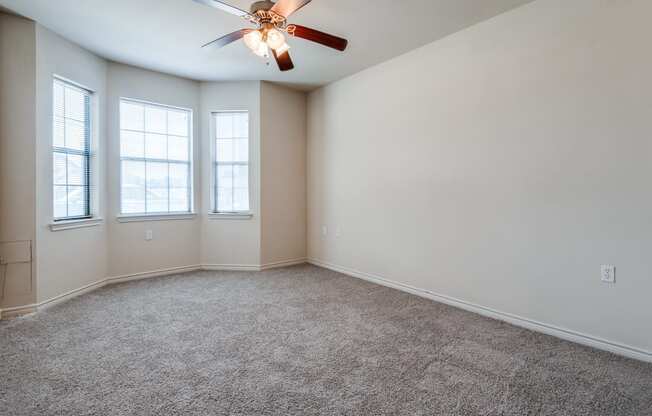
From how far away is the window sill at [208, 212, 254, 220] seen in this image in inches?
185

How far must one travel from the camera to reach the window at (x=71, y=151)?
3.40m

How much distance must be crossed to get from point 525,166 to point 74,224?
174 inches

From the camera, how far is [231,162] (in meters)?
4.79

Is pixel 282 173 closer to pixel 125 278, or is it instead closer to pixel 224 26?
pixel 224 26

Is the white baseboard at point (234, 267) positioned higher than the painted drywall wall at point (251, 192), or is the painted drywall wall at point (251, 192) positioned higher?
the painted drywall wall at point (251, 192)

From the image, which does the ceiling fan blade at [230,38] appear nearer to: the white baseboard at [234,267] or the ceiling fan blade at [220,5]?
the ceiling fan blade at [220,5]

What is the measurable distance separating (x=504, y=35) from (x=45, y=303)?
4888 mm

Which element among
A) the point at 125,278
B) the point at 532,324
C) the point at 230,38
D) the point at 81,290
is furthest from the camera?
the point at 125,278

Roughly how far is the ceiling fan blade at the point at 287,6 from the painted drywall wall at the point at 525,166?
69.8 inches

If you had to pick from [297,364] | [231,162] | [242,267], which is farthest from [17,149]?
[297,364]

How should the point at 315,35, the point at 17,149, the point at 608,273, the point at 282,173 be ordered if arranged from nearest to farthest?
the point at 608,273 → the point at 315,35 → the point at 17,149 → the point at 282,173

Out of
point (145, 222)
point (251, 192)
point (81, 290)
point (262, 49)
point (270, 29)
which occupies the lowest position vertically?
point (81, 290)

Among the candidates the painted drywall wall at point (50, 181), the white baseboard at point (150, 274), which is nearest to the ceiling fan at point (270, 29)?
the painted drywall wall at point (50, 181)

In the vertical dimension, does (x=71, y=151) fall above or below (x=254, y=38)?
below
